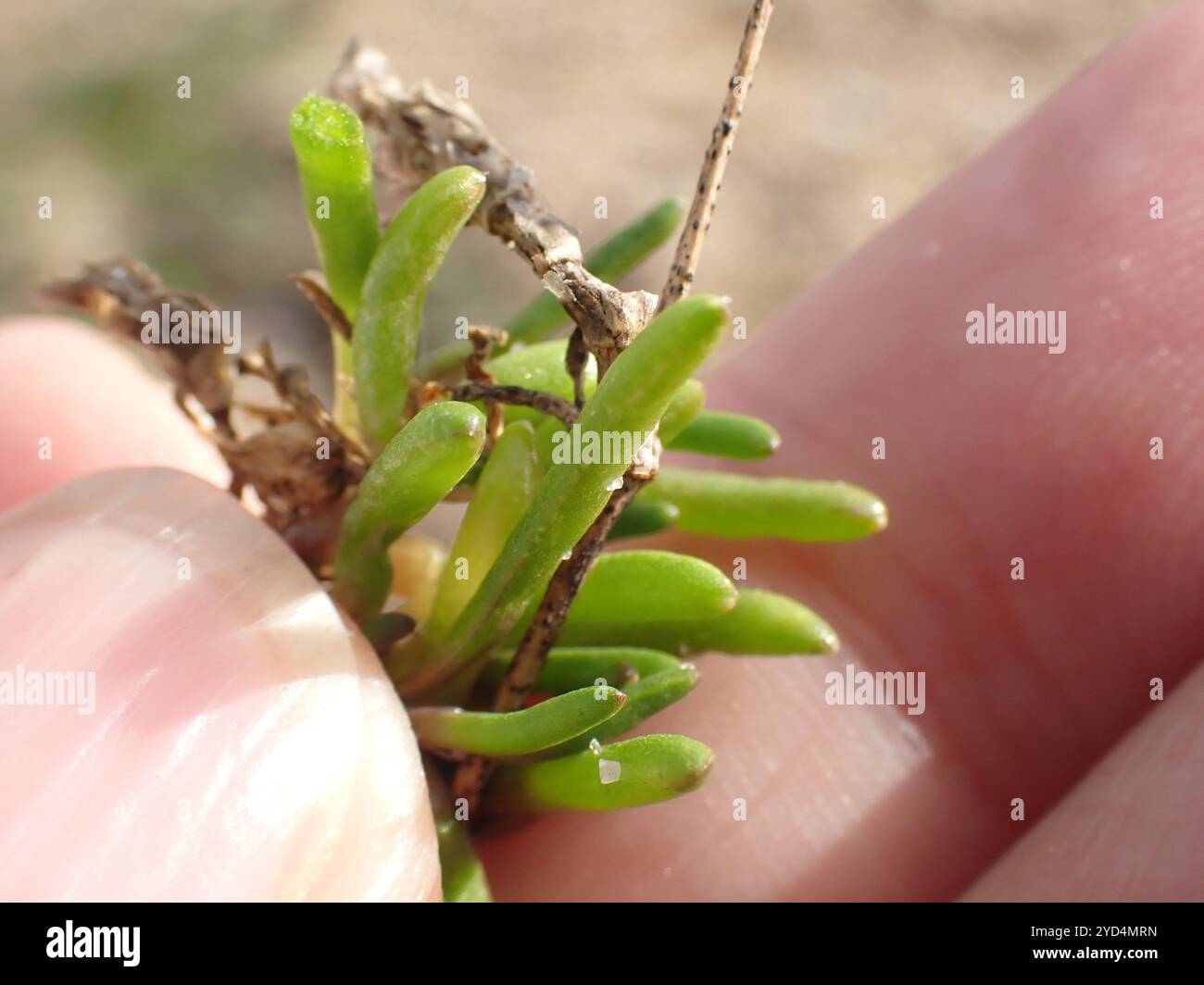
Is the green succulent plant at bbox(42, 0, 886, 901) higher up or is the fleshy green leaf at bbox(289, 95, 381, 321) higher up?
the fleshy green leaf at bbox(289, 95, 381, 321)

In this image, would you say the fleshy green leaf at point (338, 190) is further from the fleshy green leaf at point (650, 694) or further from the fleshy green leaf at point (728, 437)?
the fleshy green leaf at point (650, 694)

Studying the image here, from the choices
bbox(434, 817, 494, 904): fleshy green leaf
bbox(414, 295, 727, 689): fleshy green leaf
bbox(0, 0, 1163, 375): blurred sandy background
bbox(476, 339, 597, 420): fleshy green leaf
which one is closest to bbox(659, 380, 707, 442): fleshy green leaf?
bbox(476, 339, 597, 420): fleshy green leaf

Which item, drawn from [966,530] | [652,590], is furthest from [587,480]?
[966,530]

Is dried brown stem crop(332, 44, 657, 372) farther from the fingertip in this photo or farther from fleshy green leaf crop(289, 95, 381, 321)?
the fingertip

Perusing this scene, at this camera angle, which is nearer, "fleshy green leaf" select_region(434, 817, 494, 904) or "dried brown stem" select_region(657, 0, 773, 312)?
"dried brown stem" select_region(657, 0, 773, 312)

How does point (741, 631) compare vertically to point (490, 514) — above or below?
below

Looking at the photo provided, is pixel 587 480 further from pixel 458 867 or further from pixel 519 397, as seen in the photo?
pixel 458 867
